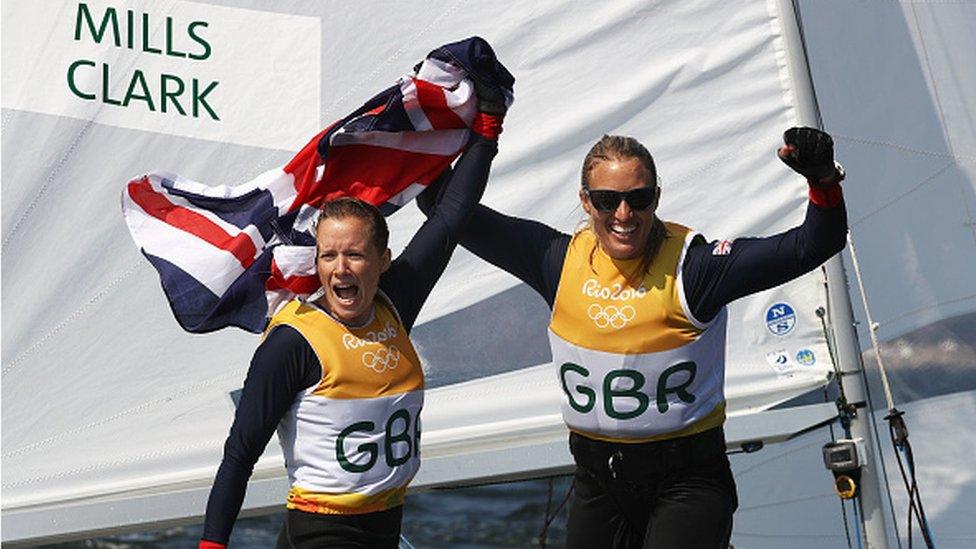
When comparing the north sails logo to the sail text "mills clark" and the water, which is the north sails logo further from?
the water

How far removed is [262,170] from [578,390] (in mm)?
1019

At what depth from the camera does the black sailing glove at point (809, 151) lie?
11.0 feet

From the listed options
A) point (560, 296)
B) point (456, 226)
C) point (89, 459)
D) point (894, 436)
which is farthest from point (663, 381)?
point (89, 459)

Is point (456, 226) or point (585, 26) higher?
point (585, 26)

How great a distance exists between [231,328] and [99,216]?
0.38 metres

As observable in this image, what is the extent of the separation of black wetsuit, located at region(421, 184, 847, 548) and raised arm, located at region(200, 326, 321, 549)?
0.50m

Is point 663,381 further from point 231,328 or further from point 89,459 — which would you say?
point 89,459

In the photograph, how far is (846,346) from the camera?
4.27m

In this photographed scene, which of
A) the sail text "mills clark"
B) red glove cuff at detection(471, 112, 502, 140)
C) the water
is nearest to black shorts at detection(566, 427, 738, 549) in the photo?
red glove cuff at detection(471, 112, 502, 140)

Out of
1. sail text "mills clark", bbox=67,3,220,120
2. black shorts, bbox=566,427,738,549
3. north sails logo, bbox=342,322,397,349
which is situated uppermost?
sail text "mills clark", bbox=67,3,220,120

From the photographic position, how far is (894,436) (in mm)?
4160

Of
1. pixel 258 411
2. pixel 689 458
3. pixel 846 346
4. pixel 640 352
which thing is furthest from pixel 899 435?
pixel 258 411

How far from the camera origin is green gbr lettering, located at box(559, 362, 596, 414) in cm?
370

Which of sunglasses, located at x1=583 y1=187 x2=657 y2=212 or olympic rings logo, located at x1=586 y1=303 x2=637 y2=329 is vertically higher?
sunglasses, located at x1=583 y1=187 x2=657 y2=212
